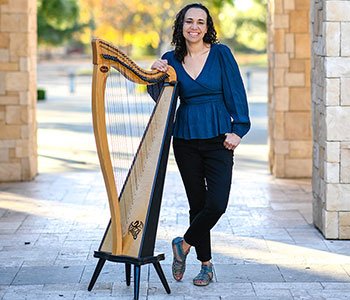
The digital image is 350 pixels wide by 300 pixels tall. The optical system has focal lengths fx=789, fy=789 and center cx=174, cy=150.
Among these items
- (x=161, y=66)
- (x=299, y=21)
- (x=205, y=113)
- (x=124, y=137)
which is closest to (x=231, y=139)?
(x=205, y=113)

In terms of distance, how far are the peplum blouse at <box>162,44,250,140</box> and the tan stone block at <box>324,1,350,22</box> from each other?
1.49 metres

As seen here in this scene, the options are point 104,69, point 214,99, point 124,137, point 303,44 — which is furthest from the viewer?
point 124,137

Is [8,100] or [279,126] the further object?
[279,126]

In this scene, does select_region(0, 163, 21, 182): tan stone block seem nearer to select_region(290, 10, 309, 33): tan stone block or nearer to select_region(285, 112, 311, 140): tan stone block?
select_region(285, 112, 311, 140): tan stone block

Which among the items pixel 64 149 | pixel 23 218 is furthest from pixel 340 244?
A: pixel 64 149

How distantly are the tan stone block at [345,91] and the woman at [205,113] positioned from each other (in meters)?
1.46

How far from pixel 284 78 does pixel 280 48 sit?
34 centimetres

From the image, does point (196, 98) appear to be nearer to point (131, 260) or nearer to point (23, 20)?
point (131, 260)

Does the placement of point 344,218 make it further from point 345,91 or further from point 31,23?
point 31,23

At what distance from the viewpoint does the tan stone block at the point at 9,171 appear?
8648 mm

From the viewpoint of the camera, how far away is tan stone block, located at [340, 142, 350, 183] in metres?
5.84

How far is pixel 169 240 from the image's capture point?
5.98 m

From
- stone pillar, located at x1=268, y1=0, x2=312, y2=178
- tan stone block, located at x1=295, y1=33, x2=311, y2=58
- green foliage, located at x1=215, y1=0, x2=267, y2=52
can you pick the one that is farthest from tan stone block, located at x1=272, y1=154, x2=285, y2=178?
green foliage, located at x1=215, y1=0, x2=267, y2=52

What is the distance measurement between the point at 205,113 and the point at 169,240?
1.69 m
